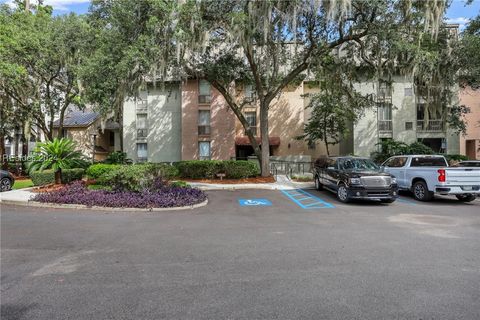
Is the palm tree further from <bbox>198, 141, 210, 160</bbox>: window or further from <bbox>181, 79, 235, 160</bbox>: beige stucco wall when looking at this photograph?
<bbox>198, 141, 210, 160</bbox>: window

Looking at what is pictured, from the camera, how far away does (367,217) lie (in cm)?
937

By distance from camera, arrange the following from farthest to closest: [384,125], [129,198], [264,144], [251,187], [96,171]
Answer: [384,125]
[264,144]
[251,187]
[96,171]
[129,198]

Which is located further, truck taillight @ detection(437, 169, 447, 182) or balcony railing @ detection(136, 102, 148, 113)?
balcony railing @ detection(136, 102, 148, 113)

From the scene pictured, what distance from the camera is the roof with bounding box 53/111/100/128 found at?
36.3 metres

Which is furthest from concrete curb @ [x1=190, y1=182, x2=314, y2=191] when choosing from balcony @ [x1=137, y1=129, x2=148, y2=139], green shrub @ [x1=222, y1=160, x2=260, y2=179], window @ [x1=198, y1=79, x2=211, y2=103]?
balcony @ [x1=137, y1=129, x2=148, y2=139]

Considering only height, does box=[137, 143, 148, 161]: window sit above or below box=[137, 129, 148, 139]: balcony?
below

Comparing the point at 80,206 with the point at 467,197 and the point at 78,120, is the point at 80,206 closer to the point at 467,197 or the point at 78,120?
the point at 467,197

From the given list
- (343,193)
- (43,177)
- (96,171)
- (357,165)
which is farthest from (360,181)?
(43,177)

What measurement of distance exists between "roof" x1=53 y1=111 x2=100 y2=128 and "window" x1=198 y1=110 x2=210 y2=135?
12.8 m

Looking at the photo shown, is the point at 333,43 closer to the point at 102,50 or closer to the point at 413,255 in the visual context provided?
the point at 102,50

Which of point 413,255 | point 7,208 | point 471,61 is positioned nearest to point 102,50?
point 7,208

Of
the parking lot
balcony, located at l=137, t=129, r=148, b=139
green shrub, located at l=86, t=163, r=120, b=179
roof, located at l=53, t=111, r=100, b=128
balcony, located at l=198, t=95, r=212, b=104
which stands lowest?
the parking lot

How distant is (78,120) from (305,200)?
33.2 metres

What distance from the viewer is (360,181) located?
38.0 ft
